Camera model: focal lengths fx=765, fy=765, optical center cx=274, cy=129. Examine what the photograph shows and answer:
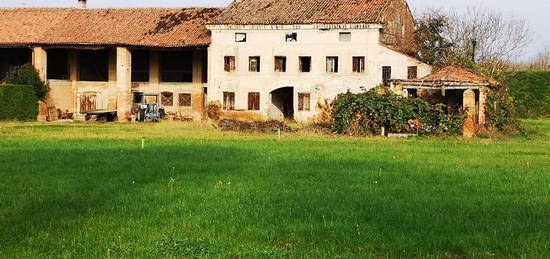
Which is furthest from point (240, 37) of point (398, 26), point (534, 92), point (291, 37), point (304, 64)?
point (534, 92)

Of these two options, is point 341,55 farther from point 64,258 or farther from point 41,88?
point 64,258

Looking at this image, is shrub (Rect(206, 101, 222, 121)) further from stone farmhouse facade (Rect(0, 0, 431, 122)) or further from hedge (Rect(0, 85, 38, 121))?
hedge (Rect(0, 85, 38, 121))

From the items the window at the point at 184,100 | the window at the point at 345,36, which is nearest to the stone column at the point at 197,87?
the window at the point at 184,100

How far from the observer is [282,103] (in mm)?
46656

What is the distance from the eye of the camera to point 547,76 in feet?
173

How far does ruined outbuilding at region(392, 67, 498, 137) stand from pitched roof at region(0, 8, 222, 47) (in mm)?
14145

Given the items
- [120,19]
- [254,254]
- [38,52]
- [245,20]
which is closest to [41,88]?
[38,52]

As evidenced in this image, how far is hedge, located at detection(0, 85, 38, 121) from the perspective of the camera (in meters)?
43.9

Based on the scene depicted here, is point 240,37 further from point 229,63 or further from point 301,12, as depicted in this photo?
point 301,12

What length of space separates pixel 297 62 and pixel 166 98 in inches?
390

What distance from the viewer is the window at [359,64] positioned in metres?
42.6

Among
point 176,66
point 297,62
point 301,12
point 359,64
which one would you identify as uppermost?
point 301,12

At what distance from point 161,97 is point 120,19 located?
5853 mm

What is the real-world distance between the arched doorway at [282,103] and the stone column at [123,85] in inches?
365
